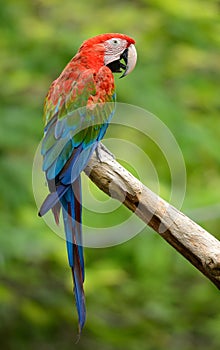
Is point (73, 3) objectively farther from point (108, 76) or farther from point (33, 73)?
point (108, 76)

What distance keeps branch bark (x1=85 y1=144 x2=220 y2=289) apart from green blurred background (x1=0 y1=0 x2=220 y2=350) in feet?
2.76

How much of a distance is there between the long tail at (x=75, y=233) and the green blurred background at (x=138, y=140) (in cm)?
106

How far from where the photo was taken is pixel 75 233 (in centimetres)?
166

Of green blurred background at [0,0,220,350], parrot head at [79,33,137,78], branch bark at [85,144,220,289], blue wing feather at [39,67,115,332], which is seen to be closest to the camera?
blue wing feather at [39,67,115,332]

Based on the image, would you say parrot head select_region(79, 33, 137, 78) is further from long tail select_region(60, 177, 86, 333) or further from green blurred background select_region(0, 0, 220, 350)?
green blurred background select_region(0, 0, 220, 350)

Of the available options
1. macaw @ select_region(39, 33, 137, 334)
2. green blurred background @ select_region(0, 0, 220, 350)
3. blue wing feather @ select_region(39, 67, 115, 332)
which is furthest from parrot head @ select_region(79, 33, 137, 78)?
green blurred background @ select_region(0, 0, 220, 350)

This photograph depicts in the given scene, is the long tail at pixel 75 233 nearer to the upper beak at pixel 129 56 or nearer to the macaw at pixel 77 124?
the macaw at pixel 77 124

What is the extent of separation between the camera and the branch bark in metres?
1.80

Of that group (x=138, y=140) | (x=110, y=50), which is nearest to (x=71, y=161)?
(x=110, y=50)

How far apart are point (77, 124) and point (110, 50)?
19cm

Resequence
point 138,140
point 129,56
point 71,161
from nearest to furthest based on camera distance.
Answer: point 71,161
point 129,56
point 138,140

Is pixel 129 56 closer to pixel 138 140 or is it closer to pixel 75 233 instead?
pixel 75 233

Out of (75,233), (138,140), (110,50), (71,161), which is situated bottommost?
(75,233)

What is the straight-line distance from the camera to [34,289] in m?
3.54
